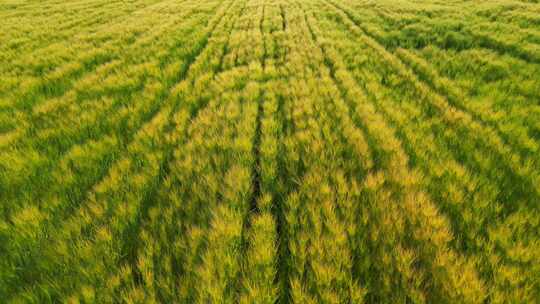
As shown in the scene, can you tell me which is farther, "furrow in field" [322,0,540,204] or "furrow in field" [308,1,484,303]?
"furrow in field" [322,0,540,204]

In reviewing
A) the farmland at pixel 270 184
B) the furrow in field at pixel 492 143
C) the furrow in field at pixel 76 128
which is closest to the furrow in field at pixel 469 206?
the farmland at pixel 270 184

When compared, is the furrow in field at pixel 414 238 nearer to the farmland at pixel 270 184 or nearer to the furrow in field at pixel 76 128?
the farmland at pixel 270 184

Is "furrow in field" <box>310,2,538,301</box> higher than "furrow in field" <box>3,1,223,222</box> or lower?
lower

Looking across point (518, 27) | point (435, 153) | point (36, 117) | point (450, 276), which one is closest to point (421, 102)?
point (435, 153)

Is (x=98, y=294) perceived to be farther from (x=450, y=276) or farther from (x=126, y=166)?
(x=450, y=276)

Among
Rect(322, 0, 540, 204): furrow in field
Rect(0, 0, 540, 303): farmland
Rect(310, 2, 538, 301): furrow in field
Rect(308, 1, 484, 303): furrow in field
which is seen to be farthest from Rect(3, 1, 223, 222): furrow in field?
Rect(322, 0, 540, 204): furrow in field

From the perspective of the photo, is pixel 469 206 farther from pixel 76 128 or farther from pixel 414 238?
pixel 76 128

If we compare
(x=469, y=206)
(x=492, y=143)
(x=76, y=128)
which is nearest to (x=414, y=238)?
(x=469, y=206)

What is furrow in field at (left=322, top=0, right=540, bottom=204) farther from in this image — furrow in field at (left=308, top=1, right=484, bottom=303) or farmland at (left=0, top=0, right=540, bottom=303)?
furrow in field at (left=308, top=1, right=484, bottom=303)
